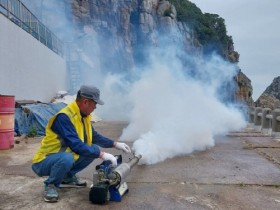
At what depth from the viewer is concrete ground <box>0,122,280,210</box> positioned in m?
3.84

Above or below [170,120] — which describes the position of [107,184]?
below

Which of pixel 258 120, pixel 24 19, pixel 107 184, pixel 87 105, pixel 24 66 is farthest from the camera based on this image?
pixel 24 19

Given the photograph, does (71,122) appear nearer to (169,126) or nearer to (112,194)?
(112,194)

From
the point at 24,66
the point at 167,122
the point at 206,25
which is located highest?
the point at 206,25

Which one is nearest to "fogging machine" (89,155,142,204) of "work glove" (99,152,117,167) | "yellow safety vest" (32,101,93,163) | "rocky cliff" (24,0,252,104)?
"work glove" (99,152,117,167)

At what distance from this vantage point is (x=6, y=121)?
7.55 m

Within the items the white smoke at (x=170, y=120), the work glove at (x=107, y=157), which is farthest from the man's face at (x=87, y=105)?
the white smoke at (x=170, y=120)

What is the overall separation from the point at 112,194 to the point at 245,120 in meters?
13.9

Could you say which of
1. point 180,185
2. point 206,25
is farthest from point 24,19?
point 206,25

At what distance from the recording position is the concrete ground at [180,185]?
3.84 meters

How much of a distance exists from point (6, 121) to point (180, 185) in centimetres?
465

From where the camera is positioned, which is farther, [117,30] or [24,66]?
[117,30]

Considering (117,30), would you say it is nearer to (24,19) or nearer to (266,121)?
(24,19)

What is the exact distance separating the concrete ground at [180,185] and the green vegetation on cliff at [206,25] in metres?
51.7
